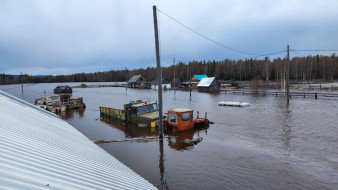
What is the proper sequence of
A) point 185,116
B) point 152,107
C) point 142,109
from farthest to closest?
point 152,107 < point 142,109 < point 185,116

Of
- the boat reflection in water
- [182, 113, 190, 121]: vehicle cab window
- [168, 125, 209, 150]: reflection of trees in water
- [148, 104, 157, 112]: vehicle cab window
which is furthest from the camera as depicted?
[148, 104, 157, 112]: vehicle cab window

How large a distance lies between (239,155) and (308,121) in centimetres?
1454

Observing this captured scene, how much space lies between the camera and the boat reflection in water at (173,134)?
18558 mm

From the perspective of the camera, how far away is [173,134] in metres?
21.7

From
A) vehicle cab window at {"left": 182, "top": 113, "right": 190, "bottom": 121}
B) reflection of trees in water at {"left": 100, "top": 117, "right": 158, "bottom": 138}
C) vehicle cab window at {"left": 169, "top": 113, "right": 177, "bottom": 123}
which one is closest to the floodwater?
reflection of trees in water at {"left": 100, "top": 117, "right": 158, "bottom": 138}

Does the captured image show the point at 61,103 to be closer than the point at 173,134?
No

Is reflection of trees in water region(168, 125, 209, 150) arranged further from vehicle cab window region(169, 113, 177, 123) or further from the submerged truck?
the submerged truck

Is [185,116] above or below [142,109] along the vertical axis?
below

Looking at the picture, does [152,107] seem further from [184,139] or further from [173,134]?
[184,139]

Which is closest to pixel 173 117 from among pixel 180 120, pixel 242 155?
pixel 180 120

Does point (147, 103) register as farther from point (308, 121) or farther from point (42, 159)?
point (42, 159)

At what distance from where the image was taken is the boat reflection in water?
18.6m

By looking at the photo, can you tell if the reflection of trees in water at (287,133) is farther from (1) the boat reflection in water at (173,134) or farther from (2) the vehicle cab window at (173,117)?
(2) the vehicle cab window at (173,117)

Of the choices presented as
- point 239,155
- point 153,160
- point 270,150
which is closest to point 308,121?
point 270,150
